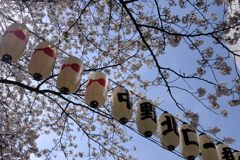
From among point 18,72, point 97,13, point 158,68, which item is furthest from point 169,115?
point 18,72

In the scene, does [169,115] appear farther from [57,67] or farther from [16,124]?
[16,124]

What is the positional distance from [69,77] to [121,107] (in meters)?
1.22

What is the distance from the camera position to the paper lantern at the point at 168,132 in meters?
4.30

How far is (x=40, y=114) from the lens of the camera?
24.8 feet

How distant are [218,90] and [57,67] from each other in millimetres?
5550

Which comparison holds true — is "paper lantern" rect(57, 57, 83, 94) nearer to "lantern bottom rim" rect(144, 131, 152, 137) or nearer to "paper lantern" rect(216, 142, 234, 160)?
"lantern bottom rim" rect(144, 131, 152, 137)

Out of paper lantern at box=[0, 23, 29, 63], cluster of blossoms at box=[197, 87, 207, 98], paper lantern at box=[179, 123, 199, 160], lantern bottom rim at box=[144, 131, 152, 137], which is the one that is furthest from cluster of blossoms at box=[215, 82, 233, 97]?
paper lantern at box=[0, 23, 29, 63]

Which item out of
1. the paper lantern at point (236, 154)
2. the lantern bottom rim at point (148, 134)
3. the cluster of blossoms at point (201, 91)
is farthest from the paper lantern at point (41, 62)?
the paper lantern at point (236, 154)

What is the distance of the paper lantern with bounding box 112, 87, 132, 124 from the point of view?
4.00 meters

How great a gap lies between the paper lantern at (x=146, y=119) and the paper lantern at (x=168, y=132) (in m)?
0.33

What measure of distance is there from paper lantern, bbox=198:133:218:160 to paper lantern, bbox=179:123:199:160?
0.38 metres

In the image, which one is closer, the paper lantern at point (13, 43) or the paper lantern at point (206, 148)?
the paper lantern at point (13, 43)

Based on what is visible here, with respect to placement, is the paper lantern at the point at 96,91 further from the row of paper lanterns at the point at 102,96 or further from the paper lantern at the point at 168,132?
the paper lantern at the point at 168,132

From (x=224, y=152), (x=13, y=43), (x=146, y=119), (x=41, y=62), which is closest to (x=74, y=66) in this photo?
(x=41, y=62)
